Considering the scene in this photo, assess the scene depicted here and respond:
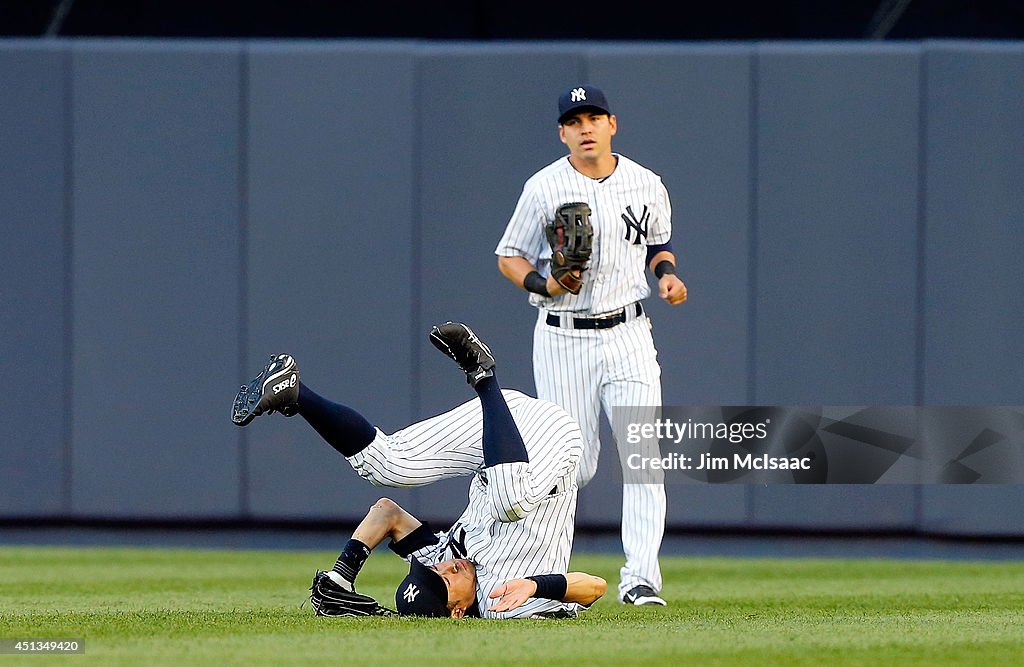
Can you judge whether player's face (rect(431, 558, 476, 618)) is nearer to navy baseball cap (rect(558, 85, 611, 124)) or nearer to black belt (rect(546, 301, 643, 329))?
black belt (rect(546, 301, 643, 329))

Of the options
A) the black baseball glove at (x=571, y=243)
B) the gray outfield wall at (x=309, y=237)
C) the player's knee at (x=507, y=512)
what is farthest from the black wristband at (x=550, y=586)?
the gray outfield wall at (x=309, y=237)

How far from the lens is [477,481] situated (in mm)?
4359

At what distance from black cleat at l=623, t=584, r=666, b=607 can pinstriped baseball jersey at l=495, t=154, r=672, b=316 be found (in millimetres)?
917

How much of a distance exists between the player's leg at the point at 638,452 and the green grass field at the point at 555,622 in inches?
4.9

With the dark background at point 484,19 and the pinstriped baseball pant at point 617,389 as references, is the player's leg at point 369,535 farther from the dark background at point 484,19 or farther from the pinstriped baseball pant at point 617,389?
the dark background at point 484,19

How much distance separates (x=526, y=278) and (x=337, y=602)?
1.27 m

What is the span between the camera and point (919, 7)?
8.29m

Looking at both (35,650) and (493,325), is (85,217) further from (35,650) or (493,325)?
(35,650)

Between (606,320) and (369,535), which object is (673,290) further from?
(369,535)

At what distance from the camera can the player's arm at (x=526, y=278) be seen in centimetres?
486

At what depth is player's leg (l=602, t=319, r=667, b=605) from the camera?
4.85 metres

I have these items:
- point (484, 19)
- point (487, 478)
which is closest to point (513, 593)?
point (487, 478)

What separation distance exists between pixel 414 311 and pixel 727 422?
5.20 ft

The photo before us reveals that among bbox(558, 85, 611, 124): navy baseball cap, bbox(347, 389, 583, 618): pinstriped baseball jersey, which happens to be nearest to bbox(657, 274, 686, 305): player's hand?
bbox(558, 85, 611, 124): navy baseball cap
